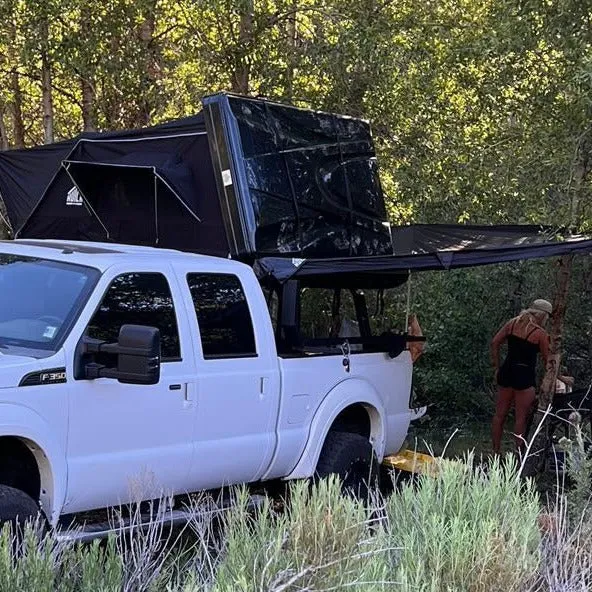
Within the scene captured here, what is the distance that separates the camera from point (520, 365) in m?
8.91

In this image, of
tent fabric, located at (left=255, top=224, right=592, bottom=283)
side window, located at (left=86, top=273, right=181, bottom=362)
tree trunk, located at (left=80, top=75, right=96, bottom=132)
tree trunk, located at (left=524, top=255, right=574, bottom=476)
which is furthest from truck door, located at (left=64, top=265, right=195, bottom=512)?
tree trunk, located at (left=80, top=75, right=96, bottom=132)

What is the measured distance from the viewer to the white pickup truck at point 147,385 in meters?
4.69

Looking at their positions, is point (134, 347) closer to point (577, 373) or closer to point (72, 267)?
point (72, 267)

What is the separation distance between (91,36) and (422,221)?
4435 millimetres

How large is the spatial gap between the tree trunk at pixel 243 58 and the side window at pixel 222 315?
18.4 feet

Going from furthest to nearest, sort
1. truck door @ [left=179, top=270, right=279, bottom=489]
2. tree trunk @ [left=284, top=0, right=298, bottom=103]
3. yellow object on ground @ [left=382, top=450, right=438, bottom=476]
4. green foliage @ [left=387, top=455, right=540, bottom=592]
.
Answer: tree trunk @ [left=284, top=0, right=298, bottom=103] → yellow object on ground @ [left=382, top=450, right=438, bottom=476] → truck door @ [left=179, top=270, right=279, bottom=489] → green foliage @ [left=387, top=455, right=540, bottom=592]

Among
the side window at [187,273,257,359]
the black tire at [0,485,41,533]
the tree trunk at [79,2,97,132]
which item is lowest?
the black tire at [0,485,41,533]

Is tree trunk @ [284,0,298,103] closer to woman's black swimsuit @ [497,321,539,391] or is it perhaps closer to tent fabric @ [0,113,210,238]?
tent fabric @ [0,113,210,238]

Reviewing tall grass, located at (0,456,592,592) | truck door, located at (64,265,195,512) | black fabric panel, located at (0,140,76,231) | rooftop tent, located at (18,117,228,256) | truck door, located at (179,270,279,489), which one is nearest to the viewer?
tall grass, located at (0,456,592,592)

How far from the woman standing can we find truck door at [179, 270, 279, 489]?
349 centimetres

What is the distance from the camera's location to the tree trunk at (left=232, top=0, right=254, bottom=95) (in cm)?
1116

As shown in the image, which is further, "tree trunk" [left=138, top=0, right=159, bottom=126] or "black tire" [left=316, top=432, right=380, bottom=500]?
"tree trunk" [left=138, top=0, right=159, bottom=126]

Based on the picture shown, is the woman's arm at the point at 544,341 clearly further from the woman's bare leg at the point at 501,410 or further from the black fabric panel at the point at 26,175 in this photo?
the black fabric panel at the point at 26,175

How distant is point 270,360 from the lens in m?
6.19
